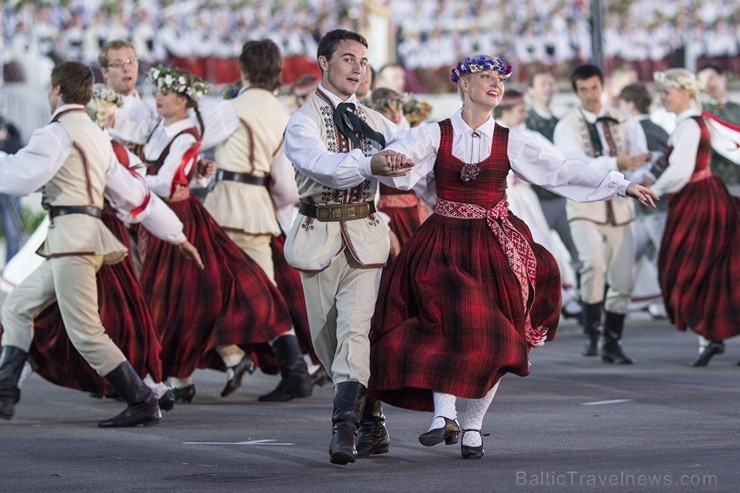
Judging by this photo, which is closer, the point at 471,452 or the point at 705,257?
the point at 471,452

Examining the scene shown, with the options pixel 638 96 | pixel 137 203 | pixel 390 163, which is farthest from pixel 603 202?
pixel 390 163

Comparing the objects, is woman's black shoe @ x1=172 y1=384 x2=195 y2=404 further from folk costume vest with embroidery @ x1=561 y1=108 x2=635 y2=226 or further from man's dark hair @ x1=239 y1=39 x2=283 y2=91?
folk costume vest with embroidery @ x1=561 y1=108 x2=635 y2=226

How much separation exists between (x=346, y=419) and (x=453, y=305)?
0.60 metres

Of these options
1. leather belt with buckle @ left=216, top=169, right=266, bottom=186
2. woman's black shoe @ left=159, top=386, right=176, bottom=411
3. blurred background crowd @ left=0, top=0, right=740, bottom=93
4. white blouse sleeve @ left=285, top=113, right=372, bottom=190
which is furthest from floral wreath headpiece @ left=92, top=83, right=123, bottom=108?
blurred background crowd @ left=0, top=0, right=740, bottom=93

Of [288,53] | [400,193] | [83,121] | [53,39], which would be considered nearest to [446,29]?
[288,53]

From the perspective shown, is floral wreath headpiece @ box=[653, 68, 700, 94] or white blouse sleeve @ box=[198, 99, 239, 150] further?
floral wreath headpiece @ box=[653, 68, 700, 94]

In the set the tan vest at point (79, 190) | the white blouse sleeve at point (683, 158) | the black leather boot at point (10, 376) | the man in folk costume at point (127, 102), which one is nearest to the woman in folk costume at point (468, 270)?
the tan vest at point (79, 190)

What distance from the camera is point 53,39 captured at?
26.0 meters

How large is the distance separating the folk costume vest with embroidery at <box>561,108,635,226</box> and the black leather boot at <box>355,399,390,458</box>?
164 inches

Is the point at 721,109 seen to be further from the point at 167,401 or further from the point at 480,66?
the point at 480,66

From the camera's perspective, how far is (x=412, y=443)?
708 cm

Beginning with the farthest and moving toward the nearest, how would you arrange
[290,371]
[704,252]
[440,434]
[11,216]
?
[11,216]
[704,252]
[290,371]
[440,434]

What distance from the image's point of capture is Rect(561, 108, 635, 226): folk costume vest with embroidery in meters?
10.6

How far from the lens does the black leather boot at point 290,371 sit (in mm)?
8828
